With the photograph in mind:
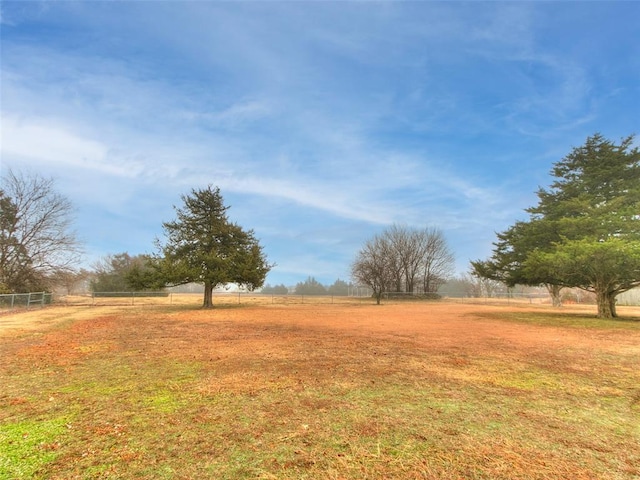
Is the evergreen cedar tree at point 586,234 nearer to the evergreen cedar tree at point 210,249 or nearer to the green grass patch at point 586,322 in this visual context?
the green grass patch at point 586,322

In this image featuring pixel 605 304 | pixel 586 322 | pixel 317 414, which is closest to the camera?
pixel 317 414

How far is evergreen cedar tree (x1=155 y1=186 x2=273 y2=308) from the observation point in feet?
82.1

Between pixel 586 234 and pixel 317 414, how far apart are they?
2096 cm

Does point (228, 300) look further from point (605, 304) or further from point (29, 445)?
point (29, 445)

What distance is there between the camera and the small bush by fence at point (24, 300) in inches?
896

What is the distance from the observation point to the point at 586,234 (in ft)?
60.8

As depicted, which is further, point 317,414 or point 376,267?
point 376,267

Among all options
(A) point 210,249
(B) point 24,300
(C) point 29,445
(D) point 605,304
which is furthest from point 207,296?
(D) point 605,304

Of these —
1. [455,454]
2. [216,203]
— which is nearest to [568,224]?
[455,454]

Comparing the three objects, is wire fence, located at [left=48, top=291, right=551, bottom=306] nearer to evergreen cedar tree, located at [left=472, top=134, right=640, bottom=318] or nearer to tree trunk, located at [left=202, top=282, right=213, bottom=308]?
tree trunk, located at [left=202, top=282, right=213, bottom=308]

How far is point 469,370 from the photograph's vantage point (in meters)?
6.46

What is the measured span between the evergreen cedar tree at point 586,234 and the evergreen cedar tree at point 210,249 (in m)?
17.5

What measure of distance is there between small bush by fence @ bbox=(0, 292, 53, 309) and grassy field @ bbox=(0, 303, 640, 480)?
65.3ft

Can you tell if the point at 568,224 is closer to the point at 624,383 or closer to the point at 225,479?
the point at 624,383
